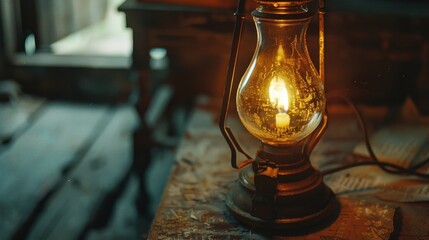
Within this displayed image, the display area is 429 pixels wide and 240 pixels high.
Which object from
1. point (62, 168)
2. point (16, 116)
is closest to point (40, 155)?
point (62, 168)

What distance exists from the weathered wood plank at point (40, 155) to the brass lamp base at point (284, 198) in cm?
114

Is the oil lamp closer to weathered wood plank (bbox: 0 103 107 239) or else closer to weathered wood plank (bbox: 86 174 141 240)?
weathered wood plank (bbox: 86 174 141 240)

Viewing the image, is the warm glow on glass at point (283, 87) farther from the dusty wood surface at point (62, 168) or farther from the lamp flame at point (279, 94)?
the dusty wood surface at point (62, 168)

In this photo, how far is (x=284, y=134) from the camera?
5.10ft

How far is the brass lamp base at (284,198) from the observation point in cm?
153

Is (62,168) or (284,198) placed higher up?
(284,198)

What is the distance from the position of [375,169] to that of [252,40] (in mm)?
787

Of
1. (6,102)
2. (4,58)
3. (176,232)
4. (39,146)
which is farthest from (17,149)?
(176,232)

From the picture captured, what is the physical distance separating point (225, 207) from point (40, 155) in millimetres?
1632

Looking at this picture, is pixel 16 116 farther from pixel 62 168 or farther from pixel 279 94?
pixel 279 94

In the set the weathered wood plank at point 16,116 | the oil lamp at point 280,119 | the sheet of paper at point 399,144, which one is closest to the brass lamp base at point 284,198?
the oil lamp at point 280,119

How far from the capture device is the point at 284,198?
1550mm

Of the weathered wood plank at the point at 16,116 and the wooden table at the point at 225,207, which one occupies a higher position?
the wooden table at the point at 225,207

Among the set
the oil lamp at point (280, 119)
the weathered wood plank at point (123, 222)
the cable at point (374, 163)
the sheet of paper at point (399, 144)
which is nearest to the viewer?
the oil lamp at point (280, 119)
